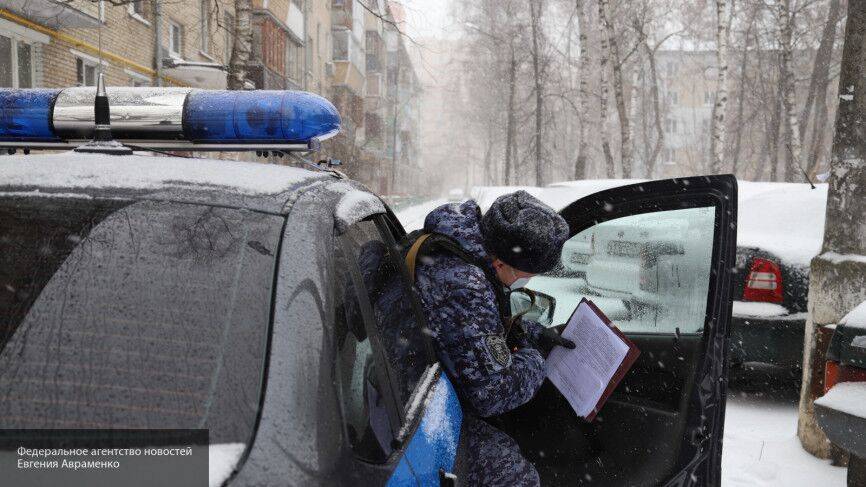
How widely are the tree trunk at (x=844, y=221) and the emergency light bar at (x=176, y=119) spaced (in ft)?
11.0

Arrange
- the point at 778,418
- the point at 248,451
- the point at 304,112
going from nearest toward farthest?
the point at 248,451 < the point at 304,112 < the point at 778,418

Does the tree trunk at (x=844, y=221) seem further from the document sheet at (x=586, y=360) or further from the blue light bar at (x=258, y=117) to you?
the blue light bar at (x=258, y=117)

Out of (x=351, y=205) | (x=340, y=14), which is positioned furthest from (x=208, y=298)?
(x=340, y=14)

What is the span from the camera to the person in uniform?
1.89 metres

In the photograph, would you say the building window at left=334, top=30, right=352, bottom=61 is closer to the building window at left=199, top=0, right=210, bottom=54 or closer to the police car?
the building window at left=199, top=0, right=210, bottom=54

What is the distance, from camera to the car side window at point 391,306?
1.77 meters

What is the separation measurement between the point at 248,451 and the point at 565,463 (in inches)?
89.8

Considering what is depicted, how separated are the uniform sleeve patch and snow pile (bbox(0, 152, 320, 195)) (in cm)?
74

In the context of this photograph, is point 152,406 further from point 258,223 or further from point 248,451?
point 258,223

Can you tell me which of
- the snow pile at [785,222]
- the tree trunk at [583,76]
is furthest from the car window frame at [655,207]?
the tree trunk at [583,76]

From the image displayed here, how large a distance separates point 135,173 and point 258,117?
1.27 feet

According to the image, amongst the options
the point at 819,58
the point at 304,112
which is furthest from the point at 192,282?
the point at 819,58

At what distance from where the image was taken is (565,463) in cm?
304

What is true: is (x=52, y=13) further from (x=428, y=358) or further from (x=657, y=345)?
(x=428, y=358)
